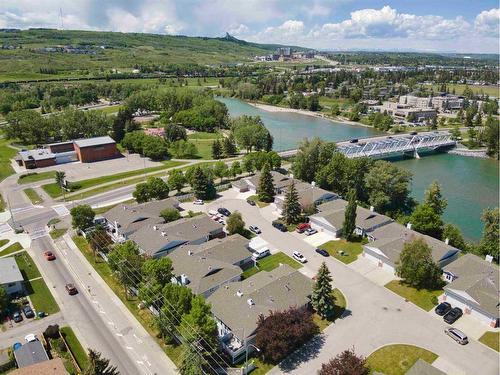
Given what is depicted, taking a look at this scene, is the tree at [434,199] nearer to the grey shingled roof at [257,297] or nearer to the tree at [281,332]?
the grey shingled roof at [257,297]

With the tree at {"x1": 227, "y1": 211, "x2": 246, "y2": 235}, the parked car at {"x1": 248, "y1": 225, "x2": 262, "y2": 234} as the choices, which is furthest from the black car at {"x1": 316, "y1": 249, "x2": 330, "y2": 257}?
the tree at {"x1": 227, "y1": 211, "x2": 246, "y2": 235}

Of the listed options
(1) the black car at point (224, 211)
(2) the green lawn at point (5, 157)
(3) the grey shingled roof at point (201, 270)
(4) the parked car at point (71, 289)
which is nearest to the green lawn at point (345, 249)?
(3) the grey shingled roof at point (201, 270)

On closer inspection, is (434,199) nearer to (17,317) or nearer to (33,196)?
(17,317)

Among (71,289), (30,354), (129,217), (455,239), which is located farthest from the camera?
(129,217)

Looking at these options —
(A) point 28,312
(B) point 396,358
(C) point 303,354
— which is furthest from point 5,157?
(B) point 396,358

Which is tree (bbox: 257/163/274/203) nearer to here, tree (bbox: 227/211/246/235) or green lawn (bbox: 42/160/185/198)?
tree (bbox: 227/211/246/235)
